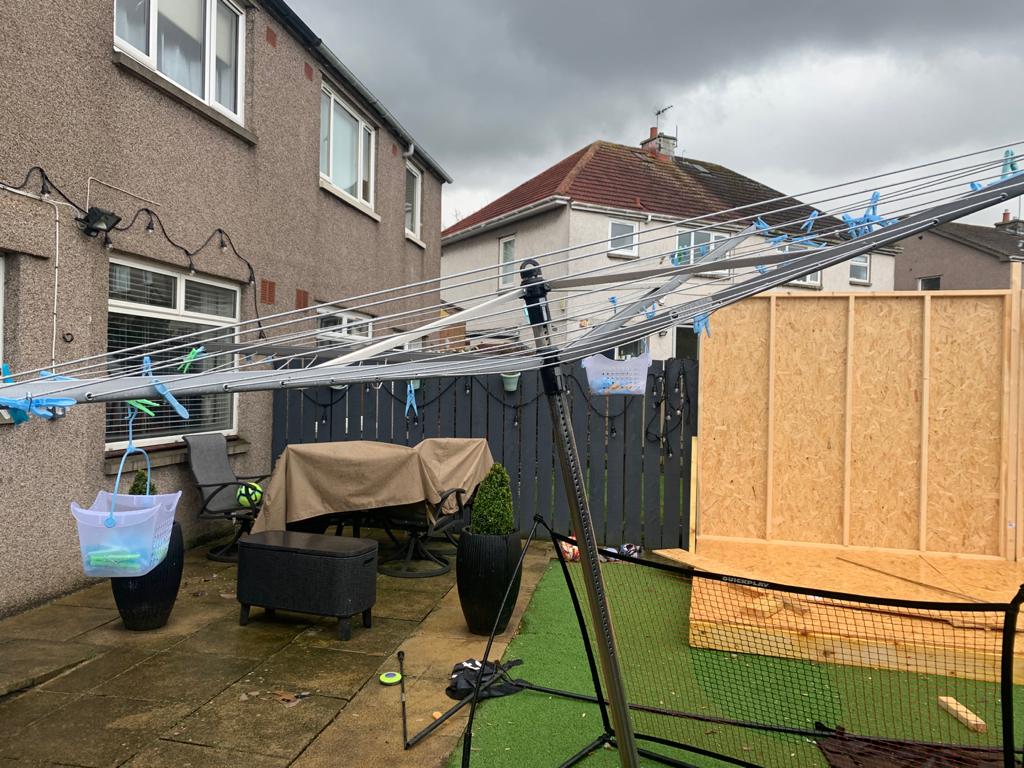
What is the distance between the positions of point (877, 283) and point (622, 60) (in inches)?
696

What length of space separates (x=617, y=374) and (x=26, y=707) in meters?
5.57

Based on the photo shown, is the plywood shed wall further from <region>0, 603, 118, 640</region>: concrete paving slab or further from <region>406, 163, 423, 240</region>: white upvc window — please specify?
<region>406, 163, 423, 240</region>: white upvc window

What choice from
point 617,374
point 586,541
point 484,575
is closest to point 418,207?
point 617,374

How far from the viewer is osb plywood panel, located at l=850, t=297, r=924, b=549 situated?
678cm

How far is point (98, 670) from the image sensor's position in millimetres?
4129

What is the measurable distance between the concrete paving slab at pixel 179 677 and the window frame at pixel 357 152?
6345 mm

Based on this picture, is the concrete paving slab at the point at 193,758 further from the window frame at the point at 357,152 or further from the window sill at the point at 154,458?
the window frame at the point at 357,152

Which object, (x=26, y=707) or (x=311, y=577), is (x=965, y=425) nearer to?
(x=311, y=577)

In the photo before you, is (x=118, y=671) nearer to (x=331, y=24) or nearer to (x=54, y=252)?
(x=54, y=252)

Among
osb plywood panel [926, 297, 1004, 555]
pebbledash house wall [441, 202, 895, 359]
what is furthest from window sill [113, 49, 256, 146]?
pebbledash house wall [441, 202, 895, 359]

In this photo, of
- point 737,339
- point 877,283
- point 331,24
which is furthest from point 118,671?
point 877,283

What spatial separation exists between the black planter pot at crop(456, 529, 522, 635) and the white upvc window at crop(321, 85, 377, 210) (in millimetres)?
6126

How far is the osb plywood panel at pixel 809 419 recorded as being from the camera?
694cm

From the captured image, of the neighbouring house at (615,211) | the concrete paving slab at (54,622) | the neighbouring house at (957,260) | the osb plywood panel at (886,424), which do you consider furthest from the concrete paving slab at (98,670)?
the neighbouring house at (957,260)
